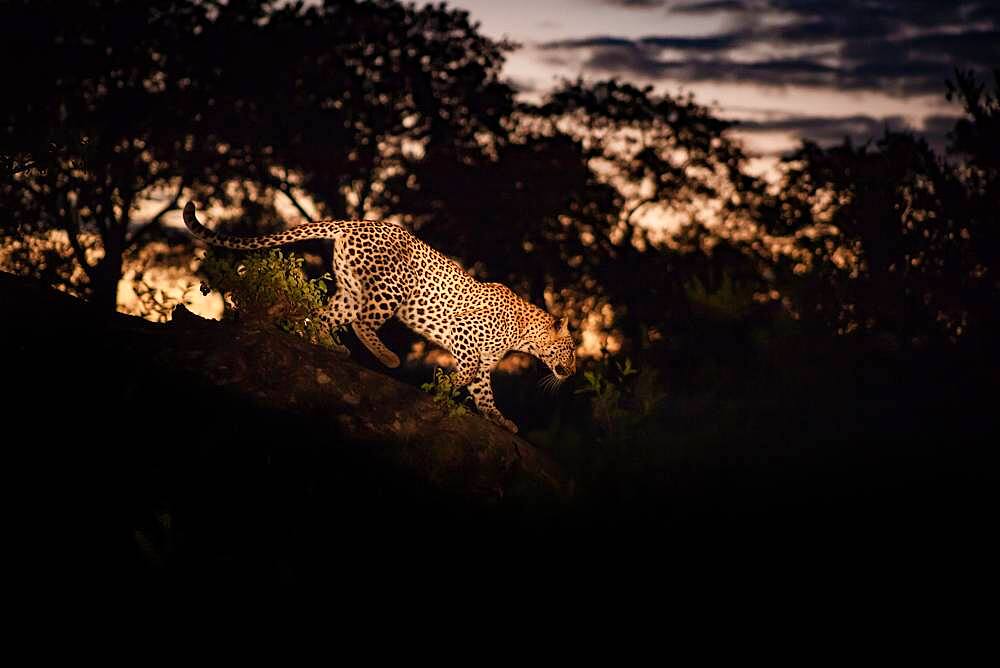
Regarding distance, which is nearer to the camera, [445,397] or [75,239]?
[445,397]

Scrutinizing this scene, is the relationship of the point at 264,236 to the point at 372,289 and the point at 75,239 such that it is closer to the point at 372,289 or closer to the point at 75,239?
the point at 372,289

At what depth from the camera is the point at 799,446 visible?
42.9 feet

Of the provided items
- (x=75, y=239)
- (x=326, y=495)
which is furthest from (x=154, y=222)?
(x=326, y=495)

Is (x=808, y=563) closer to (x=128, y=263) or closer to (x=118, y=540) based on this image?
(x=118, y=540)

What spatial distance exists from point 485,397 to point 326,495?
307 cm

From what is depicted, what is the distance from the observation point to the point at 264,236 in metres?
11.6

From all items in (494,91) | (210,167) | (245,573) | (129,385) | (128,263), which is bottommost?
(245,573)

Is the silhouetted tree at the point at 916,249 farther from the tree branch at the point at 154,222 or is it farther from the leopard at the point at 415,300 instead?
the tree branch at the point at 154,222

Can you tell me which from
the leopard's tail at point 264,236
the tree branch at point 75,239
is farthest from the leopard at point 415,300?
the tree branch at point 75,239

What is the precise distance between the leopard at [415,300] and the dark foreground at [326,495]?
3.67ft

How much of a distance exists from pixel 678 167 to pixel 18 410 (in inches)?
1108

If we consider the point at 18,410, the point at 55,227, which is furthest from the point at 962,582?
the point at 55,227

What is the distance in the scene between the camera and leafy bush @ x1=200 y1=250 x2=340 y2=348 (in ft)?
38.4

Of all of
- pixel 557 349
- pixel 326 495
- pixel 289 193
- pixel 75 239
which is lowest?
pixel 326 495
